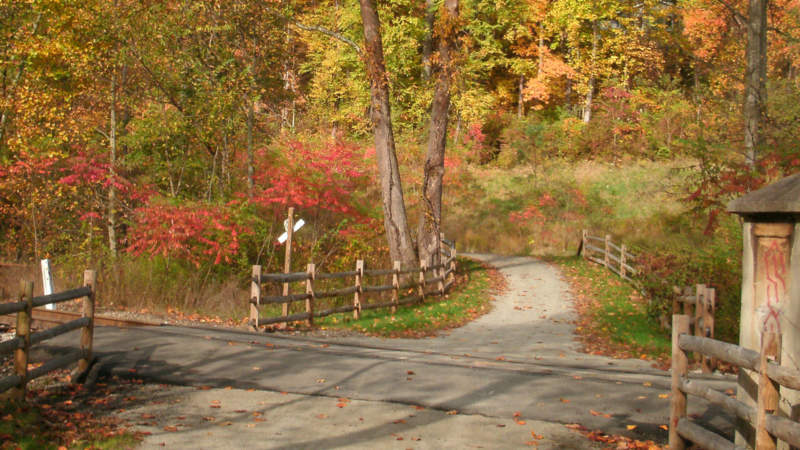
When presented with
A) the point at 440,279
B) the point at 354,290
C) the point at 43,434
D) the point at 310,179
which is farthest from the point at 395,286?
the point at 43,434

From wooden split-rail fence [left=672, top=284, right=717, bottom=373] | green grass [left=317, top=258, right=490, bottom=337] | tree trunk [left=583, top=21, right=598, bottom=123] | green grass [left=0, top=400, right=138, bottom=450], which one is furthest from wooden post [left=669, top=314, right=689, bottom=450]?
tree trunk [left=583, top=21, right=598, bottom=123]

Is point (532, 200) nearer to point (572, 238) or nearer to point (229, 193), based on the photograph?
point (572, 238)

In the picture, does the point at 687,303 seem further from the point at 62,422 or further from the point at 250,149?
the point at 250,149

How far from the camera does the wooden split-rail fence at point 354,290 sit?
50.8ft

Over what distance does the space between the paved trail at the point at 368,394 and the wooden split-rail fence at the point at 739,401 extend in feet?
3.08

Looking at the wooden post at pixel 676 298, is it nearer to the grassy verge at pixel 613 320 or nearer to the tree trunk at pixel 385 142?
the grassy verge at pixel 613 320

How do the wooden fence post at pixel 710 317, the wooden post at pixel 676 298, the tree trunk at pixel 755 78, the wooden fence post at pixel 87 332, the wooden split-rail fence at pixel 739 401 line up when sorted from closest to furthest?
the wooden split-rail fence at pixel 739 401, the wooden fence post at pixel 87 332, the wooden fence post at pixel 710 317, the wooden post at pixel 676 298, the tree trunk at pixel 755 78

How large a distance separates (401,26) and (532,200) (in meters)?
11.6

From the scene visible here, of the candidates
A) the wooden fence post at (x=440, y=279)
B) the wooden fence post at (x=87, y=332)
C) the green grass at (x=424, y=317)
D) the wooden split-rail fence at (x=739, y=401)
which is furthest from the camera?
the wooden fence post at (x=440, y=279)

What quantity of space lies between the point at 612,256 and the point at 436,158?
26.0 ft

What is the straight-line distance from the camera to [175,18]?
2223 centimetres

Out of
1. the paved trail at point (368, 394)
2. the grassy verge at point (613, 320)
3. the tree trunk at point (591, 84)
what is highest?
the tree trunk at point (591, 84)

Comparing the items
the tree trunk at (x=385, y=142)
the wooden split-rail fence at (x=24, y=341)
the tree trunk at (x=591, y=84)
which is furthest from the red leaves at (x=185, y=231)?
the tree trunk at (x=591, y=84)

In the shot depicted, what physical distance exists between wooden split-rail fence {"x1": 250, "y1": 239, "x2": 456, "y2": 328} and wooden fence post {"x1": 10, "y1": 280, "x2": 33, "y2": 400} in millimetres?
6733
